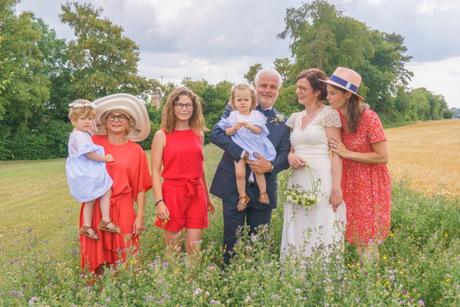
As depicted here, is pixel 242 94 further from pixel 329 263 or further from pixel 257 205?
pixel 329 263

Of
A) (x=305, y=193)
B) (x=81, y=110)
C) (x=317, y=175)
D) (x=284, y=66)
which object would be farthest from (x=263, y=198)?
(x=284, y=66)

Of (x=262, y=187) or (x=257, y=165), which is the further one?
(x=262, y=187)

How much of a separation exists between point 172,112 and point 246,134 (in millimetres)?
728

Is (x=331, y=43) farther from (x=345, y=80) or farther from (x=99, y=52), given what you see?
(x=345, y=80)

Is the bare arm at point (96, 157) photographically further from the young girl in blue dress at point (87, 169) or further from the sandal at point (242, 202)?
the sandal at point (242, 202)

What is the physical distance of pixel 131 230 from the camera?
165 inches

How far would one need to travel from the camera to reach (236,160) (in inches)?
173

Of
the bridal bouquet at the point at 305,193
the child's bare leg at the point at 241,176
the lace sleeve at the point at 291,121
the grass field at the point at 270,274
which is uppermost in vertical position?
the lace sleeve at the point at 291,121

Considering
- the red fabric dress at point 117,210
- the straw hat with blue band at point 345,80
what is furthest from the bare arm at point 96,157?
the straw hat with blue band at point 345,80

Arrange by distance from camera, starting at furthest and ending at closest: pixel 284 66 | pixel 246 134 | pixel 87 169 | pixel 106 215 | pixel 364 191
Result: pixel 284 66
pixel 246 134
pixel 364 191
pixel 106 215
pixel 87 169

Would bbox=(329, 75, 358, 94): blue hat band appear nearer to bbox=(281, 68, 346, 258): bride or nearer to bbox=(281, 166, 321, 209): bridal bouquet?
bbox=(281, 68, 346, 258): bride

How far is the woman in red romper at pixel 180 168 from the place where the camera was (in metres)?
4.29

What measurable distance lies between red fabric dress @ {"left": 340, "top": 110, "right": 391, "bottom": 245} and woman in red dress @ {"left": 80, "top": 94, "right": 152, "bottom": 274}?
1.91 metres

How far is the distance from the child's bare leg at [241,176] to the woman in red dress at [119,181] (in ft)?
2.82
